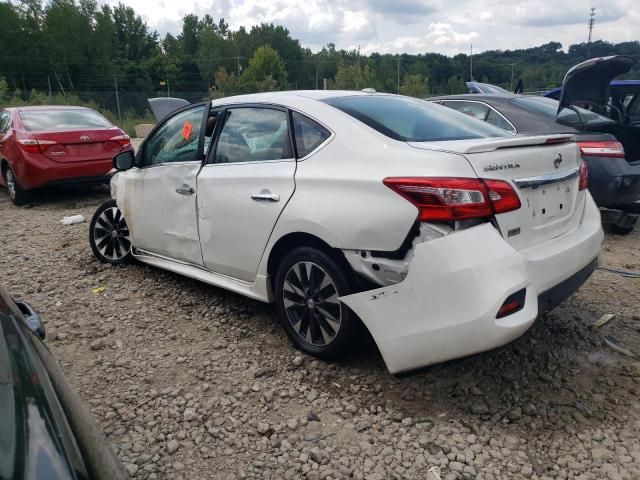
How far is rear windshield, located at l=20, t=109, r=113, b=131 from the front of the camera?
26.6 feet

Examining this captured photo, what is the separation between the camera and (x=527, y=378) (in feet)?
9.85

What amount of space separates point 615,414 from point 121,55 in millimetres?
77823

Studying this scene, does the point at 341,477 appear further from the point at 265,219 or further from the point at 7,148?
the point at 7,148

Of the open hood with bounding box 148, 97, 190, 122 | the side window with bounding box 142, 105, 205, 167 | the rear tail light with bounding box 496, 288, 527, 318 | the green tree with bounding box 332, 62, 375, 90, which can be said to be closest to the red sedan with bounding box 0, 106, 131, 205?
the open hood with bounding box 148, 97, 190, 122

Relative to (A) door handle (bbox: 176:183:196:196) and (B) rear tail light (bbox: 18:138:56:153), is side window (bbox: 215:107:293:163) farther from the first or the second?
(B) rear tail light (bbox: 18:138:56:153)

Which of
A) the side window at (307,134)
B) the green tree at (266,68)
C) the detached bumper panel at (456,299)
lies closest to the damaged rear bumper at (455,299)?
the detached bumper panel at (456,299)

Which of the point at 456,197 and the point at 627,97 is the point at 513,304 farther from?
the point at 627,97

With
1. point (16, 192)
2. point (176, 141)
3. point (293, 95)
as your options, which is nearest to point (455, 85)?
point (16, 192)

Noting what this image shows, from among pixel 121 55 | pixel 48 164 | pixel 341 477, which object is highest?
pixel 121 55

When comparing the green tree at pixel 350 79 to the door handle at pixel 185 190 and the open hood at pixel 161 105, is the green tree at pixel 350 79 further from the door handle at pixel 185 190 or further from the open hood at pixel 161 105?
the door handle at pixel 185 190

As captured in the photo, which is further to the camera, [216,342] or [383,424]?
[216,342]

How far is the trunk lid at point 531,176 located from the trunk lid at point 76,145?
6.53m

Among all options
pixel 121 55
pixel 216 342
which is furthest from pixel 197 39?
pixel 216 342

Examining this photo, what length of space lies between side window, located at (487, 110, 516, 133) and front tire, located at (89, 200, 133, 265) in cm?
388
